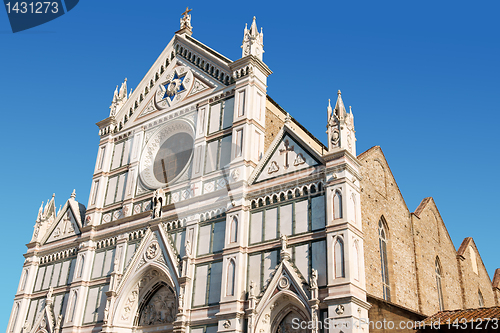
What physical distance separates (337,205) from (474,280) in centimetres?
1745

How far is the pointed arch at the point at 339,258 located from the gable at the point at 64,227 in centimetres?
1657

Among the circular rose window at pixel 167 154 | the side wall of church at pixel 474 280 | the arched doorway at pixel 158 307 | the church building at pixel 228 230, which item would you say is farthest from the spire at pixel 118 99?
the side wall of church at pixel 474 280

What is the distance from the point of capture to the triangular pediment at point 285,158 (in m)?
20.6

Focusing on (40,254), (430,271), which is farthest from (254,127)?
(40,254)

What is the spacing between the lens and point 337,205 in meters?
18.7

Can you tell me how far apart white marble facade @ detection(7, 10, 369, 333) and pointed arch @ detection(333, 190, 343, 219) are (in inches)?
1.8

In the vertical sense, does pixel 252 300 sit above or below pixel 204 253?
below

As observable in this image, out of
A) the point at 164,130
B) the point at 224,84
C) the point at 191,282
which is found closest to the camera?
the point at 191,282

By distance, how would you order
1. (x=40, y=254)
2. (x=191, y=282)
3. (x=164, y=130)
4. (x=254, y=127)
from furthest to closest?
1. (x=40, y=254)
2. (x=164, y=130)
3. (x=254, y=127)
4. (x=191, y=282)

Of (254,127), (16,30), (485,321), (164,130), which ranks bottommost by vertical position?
(485,321)

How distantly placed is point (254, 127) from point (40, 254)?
614 inches

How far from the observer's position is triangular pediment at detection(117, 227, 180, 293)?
2258 centimetres

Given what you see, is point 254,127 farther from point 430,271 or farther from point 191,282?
point 430,271

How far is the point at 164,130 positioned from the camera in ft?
89.3
